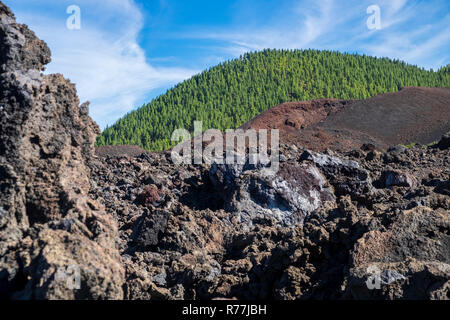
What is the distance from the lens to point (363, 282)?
11.9 ft

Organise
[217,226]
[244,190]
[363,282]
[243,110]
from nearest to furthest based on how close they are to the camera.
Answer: [363,282] < [217,226] < [244,190] < [243,110]

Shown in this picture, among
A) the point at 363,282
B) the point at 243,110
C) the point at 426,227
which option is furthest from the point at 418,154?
the point at 243,110

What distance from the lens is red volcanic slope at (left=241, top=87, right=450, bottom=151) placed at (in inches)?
1051

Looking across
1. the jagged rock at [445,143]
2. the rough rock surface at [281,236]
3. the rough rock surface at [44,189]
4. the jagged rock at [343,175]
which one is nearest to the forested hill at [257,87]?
the jagged rock at [445,143]

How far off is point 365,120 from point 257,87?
771 inches

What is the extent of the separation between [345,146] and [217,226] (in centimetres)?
1887

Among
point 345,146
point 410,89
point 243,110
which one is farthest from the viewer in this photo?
point 243,110

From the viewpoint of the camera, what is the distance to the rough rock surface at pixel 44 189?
3.44 metres

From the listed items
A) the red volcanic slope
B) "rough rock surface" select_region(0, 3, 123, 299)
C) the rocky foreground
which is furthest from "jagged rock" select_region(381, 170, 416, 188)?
the red volcanic slope

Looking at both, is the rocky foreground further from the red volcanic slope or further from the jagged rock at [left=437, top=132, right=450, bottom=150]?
the red volcanic slope

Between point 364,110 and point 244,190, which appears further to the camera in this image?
point 364,110
